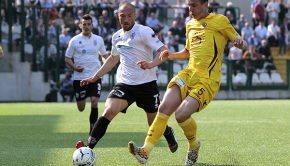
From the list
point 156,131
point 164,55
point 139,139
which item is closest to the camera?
point 156,131

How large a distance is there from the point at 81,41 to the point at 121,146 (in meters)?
3.33

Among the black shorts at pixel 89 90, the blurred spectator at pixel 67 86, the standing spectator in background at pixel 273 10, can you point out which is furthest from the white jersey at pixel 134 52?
the standing spectator in background at pixel 273 10

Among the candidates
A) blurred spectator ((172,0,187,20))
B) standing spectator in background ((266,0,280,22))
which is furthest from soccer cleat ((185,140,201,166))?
standing spectator in background ((266,0,280,22))

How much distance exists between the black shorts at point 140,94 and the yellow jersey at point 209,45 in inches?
33.1

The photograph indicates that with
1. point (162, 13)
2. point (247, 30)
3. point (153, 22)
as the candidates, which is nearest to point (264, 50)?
point (247, 30)

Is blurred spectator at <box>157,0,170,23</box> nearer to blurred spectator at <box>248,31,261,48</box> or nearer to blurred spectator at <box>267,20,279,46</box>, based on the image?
blurred spectator at <box>248,31,261,48</box>

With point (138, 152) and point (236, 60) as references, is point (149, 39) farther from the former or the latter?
point (236, 60)

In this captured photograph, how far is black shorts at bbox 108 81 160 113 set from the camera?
23.7 feet

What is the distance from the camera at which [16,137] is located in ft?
34.2

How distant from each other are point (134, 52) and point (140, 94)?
1.78 feet

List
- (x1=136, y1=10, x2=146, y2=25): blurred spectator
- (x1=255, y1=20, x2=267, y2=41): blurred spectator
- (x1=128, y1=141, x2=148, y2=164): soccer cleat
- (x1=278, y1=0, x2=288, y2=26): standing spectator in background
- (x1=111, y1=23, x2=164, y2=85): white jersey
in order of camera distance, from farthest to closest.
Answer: (x1=278, y1=0, x2=288, y2=26): standing spectator in background → (x1=255, y1=20, x2=267, y2=41): blurred spectator → (x1=136, y1=10, x2=146, y2=25): blurred spectator → (x1=111, y1=23, x2=164, y2=85): white jersey → (x1=128, y1=141, x2=148, y2=164): soccer cleat

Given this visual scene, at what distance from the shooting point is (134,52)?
738cm

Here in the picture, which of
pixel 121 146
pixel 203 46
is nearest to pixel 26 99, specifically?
pixel 121 146

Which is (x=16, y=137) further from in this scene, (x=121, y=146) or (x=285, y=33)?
(x=285, y=33)
